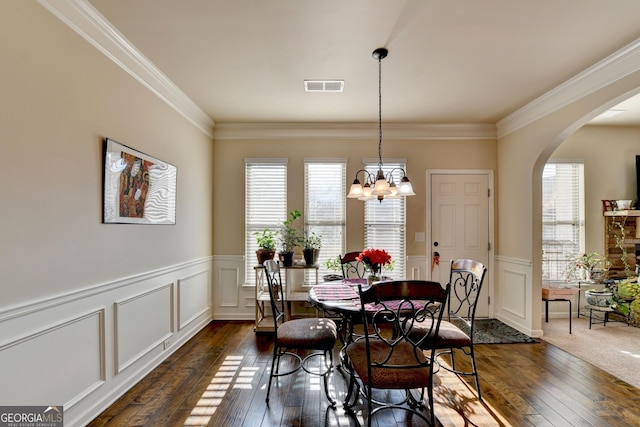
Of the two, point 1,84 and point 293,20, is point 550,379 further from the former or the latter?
point 1,84

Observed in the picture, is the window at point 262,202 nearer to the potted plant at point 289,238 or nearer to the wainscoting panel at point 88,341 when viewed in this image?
the potted plant at point 289,238

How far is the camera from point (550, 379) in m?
2.77

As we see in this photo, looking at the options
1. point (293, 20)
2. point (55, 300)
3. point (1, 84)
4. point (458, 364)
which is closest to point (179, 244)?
point (55, 300)

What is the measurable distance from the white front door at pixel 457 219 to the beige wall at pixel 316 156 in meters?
0.15

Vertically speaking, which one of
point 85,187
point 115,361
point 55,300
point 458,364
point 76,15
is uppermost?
point 76,15

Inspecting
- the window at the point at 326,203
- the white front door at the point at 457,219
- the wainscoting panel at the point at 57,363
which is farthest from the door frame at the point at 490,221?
the wainscoting panel at the point at 57,363

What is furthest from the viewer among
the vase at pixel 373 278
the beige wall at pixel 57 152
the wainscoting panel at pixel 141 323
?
the vase at pixel 373 278

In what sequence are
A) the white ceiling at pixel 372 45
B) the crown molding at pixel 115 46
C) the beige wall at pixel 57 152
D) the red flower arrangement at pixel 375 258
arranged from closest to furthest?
1. the beige wall at pixel 57 152
2. the crown molding at pixel 115 46
3. the white ceiling at pixel 372 45
4. the red flower arrangement at pixel 375 258

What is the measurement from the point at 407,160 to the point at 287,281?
95.3 inches

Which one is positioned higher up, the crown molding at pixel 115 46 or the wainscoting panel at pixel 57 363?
the crown molding at pixel 115 46

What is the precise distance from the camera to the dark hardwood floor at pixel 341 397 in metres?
2.22

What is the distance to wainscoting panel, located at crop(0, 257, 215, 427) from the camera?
1.69 meters

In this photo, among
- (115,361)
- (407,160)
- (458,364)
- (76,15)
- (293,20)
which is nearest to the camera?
(76,15)

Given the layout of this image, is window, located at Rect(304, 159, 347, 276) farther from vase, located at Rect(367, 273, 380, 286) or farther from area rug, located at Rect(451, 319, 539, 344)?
area rug, located at Rect(451, 319, 539, 344)
